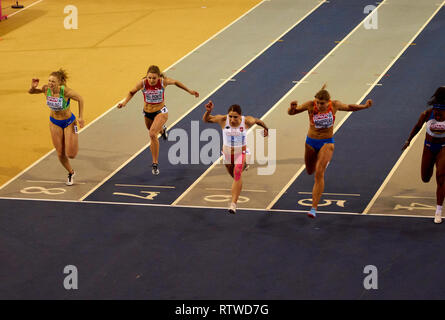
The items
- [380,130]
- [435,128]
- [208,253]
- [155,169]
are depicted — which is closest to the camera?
[208,253]

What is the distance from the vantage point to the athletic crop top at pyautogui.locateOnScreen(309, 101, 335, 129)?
1290cm

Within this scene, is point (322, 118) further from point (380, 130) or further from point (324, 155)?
point (380, 130)

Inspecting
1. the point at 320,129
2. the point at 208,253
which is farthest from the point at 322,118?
the point at 208,253

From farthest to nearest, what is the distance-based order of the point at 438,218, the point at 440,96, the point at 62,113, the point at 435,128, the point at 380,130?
the point at 380,130 < the point at 62,113 < the point at 438,218 < the point at 435,128 < the point at 440,96

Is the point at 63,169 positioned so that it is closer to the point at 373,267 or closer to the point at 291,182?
the point at 291,182

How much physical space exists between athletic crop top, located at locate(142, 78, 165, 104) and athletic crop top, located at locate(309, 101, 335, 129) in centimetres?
340

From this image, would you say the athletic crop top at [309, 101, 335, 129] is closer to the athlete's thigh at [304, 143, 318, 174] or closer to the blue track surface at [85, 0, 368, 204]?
the athlete's thigh at [304, 143, 318, 174]

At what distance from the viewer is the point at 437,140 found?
12664 mm

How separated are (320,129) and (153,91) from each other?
358 cm

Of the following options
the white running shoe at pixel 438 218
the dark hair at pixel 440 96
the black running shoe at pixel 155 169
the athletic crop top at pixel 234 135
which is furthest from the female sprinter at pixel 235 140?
the white running shoe at pixel 438 218

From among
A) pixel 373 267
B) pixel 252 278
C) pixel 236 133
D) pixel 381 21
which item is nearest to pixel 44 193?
pixel 236 133

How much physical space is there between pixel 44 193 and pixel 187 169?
2604mm

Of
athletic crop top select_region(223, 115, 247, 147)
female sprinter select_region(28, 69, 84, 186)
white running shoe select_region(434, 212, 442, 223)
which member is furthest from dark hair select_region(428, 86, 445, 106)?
female sprinter select_region(28, 69, 84, 186)
